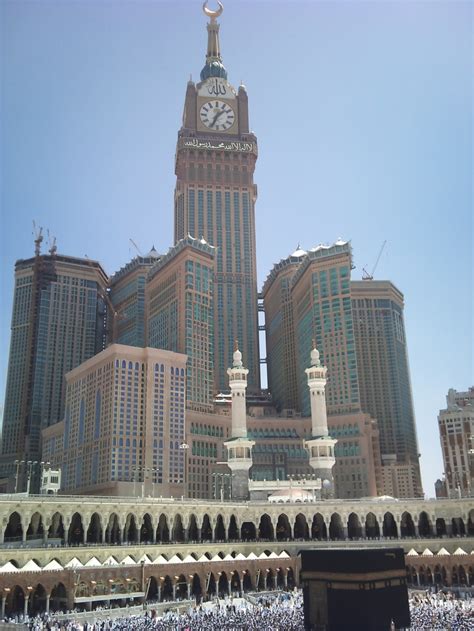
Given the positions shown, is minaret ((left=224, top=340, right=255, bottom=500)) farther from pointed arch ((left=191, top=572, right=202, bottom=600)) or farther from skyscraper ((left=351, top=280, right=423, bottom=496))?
skyscraper ((left=351, top=280, right=423, bottom=496))

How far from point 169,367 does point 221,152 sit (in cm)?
8674

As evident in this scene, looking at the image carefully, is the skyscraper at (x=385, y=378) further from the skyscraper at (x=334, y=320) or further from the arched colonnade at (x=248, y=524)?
the arched colonnade at (x=248, y=524)

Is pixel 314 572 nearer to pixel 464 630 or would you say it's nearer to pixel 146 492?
pixel 464 630

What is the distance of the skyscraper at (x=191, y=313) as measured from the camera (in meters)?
142

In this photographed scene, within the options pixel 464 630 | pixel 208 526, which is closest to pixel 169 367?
pixel 208 526

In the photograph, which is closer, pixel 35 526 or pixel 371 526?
pixel 35 526

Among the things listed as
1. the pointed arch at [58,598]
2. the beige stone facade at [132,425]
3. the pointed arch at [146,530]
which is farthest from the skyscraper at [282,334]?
the pointed arch at [58,598]

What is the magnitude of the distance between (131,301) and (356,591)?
5901 inches

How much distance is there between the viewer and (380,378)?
190 metres

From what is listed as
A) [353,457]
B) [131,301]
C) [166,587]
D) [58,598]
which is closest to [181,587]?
[166,587]

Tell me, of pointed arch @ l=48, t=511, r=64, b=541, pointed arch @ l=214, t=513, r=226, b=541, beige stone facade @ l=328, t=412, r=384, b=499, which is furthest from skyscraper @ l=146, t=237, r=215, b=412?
pointed arch @ l=48, t=511, r=64, b=541

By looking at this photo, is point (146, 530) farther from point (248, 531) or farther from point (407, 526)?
point (407, 526)

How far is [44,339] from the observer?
17200 cm

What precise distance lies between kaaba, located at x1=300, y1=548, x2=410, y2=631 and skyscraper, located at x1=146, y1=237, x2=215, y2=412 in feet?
309
